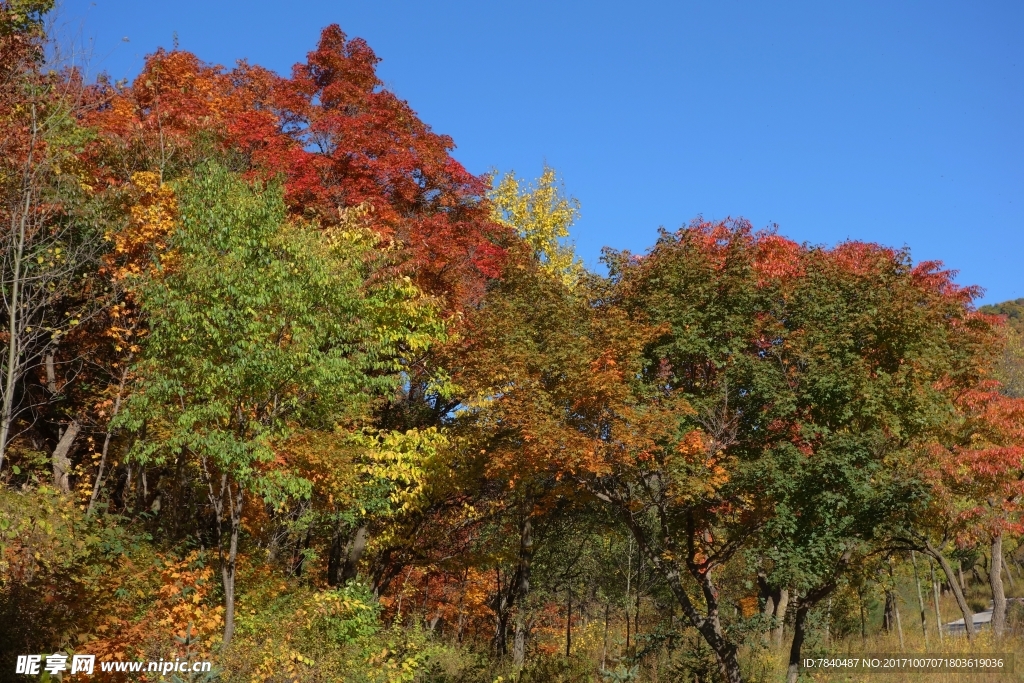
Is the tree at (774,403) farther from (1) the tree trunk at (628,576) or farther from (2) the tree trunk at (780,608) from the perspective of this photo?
(2) the tree trunk at (780,608)

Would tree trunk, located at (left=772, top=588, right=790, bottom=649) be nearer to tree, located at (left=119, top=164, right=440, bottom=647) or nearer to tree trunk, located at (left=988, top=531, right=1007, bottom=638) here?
tree trunk, located at (left=988, top=531, right=1007, bottom=638)

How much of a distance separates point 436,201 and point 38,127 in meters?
10.9

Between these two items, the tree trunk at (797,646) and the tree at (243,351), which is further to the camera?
the tree trunk at (797,646)

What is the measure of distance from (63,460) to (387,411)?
261 inches

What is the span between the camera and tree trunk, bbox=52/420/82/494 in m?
16.2

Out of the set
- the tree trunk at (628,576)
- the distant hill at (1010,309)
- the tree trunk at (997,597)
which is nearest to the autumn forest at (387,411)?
the tree trunk at (997,597)

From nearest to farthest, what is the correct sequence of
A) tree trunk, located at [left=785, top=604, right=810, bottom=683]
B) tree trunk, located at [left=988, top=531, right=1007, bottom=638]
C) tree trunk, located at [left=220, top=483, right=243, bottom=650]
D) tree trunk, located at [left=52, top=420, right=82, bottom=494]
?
tree trunk, located at [left=220, top=483, right=243, bottom=650]
tree trunk, located at [left=785, top=604, right=810, bottom=683]
tree trunk, located at [left=52, top=420, right=82, bottom=494]
tree trunk, located at [left=988, top=531, right=1007, bottom=638]

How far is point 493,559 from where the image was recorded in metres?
19.2

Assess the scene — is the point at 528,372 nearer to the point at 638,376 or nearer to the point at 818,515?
the point at 638,376

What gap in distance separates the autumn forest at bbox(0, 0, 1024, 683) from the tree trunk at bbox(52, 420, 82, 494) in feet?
0.31

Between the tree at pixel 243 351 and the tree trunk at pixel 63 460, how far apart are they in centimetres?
306

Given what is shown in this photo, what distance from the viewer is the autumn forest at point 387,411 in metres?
12.9

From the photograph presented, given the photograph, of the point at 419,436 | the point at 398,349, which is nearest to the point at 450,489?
the point at 419,436

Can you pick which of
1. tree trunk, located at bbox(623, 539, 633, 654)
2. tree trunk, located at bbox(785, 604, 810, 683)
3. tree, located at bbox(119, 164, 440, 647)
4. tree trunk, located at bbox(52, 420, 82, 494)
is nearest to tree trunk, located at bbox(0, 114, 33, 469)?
tree trunk, located at bbox(52, 420, 82, 494)
